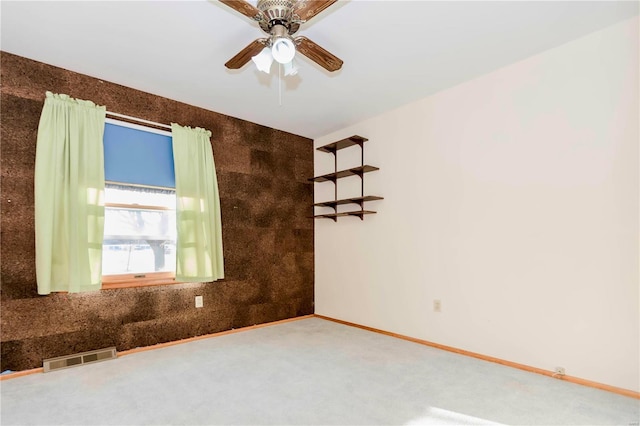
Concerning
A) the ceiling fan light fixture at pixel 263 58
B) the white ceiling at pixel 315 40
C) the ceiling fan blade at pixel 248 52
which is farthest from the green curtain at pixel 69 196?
the ceiling fan light fixture at pixel 263 58

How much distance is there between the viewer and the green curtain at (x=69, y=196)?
2.57 metres

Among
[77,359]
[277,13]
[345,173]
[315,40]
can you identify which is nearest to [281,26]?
[277,13]

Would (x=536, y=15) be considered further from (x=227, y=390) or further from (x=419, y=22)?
(x=227, y=390)

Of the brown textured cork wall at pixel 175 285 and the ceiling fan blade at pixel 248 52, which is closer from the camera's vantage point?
the ceiling fan blade at pixel 248 52

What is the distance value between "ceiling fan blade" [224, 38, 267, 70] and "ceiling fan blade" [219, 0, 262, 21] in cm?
16

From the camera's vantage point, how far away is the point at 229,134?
12.6ft

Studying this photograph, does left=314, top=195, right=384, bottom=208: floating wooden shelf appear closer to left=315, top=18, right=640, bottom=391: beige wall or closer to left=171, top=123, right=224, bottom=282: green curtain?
left=315, top=18, right=640, bottom=391: beige wall

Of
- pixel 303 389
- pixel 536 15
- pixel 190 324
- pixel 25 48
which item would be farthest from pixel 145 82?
pixel 536 15

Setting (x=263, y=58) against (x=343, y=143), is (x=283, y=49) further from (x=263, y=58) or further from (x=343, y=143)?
(x=343, y=143)

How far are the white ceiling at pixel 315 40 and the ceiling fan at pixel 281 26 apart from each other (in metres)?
0.33

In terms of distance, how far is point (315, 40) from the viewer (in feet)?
8.07

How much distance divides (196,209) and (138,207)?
1.69 ft

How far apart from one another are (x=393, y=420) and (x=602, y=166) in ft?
7.15

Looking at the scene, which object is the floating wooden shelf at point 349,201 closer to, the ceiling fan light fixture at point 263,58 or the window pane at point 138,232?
the window pane at point 138,232
